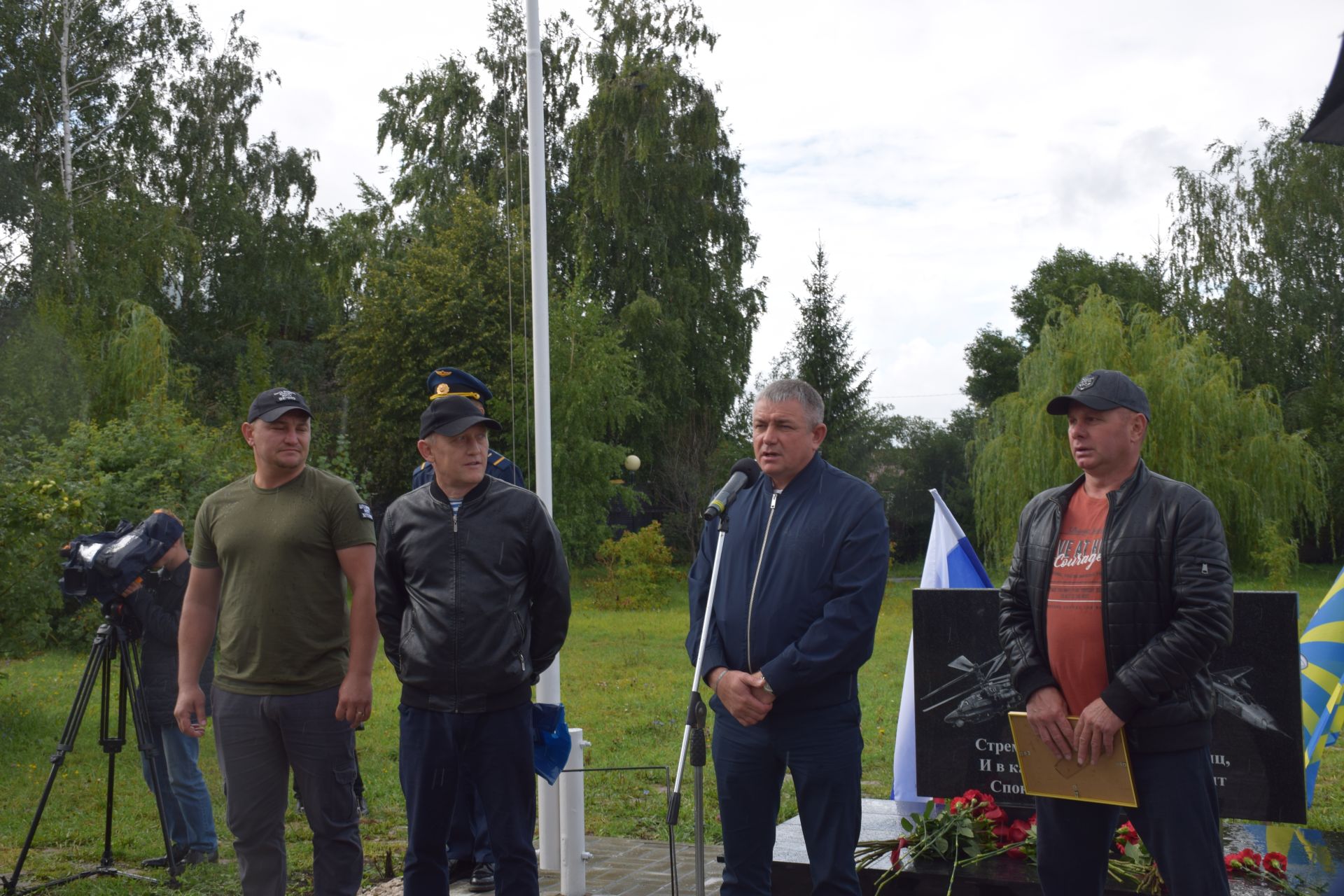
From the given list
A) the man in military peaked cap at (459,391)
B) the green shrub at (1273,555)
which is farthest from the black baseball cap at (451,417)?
the green shrub at (1273,555)

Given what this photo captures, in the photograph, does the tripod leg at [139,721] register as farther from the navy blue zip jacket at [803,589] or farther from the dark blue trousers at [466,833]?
the navy blue zip jacket at [803,589]

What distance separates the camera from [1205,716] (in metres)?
3.49

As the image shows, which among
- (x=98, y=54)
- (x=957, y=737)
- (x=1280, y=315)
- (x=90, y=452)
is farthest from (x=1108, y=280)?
(x=957, y=737)

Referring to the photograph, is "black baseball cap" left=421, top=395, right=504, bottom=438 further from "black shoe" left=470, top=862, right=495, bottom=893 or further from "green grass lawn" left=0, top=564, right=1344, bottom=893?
"green grass lawn" left=0, top=564, right=1344, bottom=893

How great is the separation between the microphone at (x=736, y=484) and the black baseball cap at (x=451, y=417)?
0.80 meters

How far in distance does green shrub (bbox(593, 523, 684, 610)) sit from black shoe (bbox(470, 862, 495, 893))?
19.3 m

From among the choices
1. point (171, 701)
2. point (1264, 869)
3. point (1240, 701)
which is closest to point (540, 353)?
point (171, 701)

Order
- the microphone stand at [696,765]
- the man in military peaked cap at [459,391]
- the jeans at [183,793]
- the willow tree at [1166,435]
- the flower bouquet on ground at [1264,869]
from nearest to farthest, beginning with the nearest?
the microphone stand at [696,765]
the flower bouquet on ground at [1264,869]
the man in military peaked cap at [459,391]
the jeans at [183,793]
the willow tree at [1166,435]

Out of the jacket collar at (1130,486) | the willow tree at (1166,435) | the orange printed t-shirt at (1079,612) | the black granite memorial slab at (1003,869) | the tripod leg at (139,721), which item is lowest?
the black granite memorial slab at (1003,869)

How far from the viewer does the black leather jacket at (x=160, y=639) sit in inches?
235

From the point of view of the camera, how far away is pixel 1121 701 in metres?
3.41

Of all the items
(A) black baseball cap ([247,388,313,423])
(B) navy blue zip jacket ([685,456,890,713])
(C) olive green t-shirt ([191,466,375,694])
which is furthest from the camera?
(A) black baseball cap ([247,388,313,423])

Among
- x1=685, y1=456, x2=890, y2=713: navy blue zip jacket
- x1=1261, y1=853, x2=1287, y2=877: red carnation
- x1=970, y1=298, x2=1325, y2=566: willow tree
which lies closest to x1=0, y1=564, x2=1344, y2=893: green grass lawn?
x1=1261, y1=853, x2=1287, y2=877: red carnation

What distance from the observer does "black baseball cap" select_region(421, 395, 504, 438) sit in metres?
4.09
